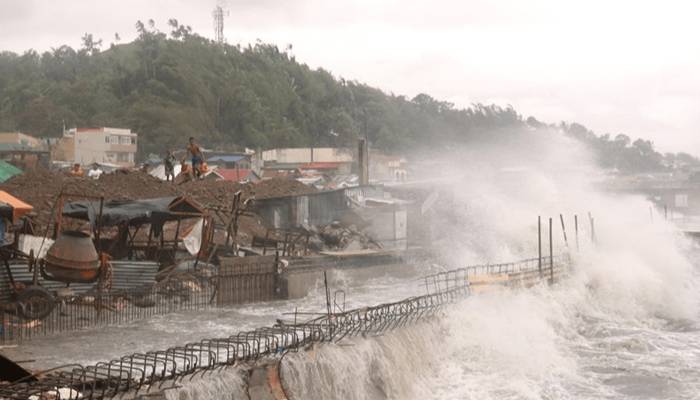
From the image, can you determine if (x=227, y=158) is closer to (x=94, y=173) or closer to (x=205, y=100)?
(x=94, y=173)

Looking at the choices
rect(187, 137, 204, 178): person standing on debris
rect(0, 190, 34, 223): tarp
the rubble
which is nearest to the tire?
rect(0, 190, 34, 223): tarp

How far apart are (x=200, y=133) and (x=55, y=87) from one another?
1761cm

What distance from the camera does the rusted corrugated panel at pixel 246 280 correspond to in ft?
70.5

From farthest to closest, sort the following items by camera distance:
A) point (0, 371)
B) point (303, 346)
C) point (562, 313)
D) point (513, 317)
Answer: point (562, 313)
point (513, 317)
point (303, 346)
point (0, 371)

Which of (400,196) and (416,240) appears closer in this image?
(416,240)

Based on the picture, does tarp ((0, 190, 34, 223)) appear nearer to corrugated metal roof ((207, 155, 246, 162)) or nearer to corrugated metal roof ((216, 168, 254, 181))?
corrugated metal roof ((216, 168, 254, 181))

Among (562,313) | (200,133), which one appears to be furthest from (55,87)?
(562,313)

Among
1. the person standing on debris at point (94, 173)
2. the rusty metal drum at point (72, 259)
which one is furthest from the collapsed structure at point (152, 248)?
the person standing on debris at point (94, 173)

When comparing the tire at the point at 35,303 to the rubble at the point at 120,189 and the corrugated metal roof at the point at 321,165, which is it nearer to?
the rubble at the point at 120,189

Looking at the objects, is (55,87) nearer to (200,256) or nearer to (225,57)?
(225,57)

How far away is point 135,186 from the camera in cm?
2983

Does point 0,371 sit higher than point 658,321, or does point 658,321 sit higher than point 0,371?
point 0,371

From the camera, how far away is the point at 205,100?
277 ft

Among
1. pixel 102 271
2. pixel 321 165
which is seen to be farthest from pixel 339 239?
pixel 321 165
